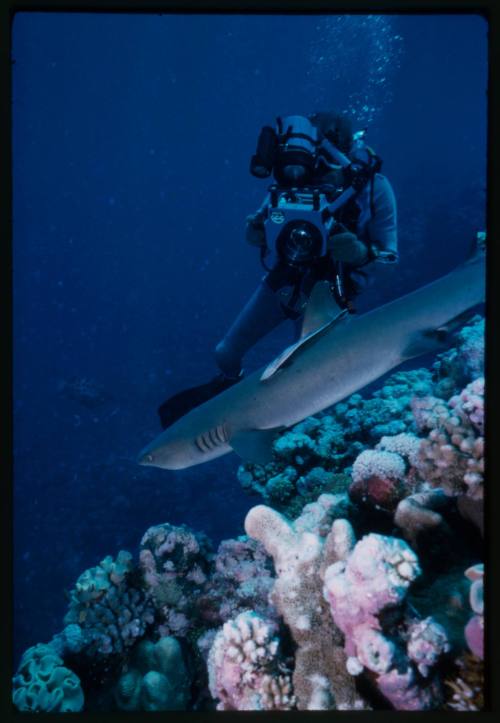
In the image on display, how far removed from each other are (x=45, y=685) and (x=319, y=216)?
12.2 feet

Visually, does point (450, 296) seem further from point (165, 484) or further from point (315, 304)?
point (165, 484)

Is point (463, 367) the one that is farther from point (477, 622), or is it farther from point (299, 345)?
point (477, 622)

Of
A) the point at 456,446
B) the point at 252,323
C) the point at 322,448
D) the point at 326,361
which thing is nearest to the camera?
the point at 456,446

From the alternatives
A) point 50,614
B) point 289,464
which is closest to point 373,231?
point 289,464

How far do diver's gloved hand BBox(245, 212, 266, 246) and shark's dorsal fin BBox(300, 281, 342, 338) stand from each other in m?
1.43

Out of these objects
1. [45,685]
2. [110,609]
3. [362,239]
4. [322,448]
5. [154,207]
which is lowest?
[45,685]

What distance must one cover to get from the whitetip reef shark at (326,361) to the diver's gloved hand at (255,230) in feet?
5.21

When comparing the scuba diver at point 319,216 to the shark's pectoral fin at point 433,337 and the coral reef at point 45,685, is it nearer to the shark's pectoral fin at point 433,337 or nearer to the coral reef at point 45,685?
the shark's pectoral fin at point 433,337

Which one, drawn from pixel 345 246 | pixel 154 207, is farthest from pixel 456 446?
pixel 154 207

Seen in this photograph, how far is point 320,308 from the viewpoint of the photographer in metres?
3.42

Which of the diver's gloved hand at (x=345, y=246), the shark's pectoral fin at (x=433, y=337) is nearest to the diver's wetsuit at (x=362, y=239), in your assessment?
the diver's gloved hand at (x=345, y=246)

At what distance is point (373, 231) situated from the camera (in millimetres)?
4434

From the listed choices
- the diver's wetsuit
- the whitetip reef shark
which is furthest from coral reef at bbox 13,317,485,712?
the diver's wetsuit

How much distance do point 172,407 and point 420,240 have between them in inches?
763
